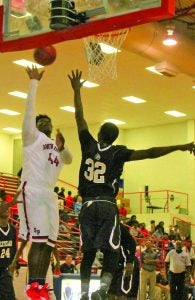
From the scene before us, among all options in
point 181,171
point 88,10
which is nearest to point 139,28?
point 88,10

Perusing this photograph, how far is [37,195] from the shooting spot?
6.28m

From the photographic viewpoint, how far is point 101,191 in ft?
21.2

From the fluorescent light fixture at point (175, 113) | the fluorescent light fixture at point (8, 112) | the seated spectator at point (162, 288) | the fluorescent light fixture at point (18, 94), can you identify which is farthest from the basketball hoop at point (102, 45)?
the fluorescent light fixture at point (8, 112)

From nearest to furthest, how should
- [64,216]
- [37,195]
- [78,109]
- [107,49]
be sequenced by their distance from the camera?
[37,195] → [78,109] → [107,49] → [64,216]

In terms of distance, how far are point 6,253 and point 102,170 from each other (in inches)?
144

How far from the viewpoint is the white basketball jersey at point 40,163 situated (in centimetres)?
A: 635

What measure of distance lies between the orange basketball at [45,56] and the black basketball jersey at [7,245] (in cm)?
332

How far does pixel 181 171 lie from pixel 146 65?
10200 mm

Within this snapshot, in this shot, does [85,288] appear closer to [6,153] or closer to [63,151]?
[63,151]

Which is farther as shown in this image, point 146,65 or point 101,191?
point 146,65

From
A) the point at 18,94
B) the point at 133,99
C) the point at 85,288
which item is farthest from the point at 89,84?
the point at 85,288

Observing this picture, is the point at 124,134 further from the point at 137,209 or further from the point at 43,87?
the point at 43,87

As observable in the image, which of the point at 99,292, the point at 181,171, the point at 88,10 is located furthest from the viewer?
the point at 181,171

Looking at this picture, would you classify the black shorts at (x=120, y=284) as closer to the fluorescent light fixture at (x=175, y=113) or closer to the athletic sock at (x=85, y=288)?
the athletic sock at (x=85, y=288)
